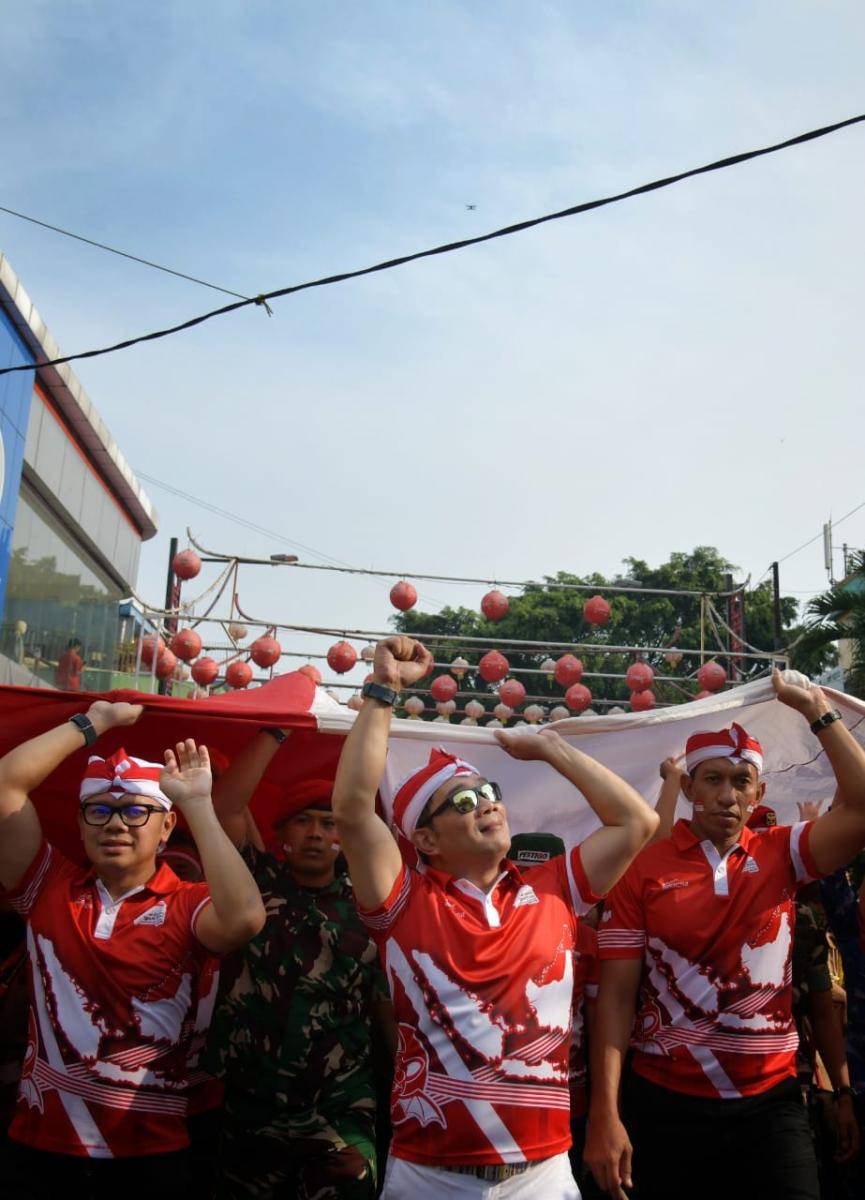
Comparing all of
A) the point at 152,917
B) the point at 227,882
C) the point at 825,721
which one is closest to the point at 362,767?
the point at 227,882

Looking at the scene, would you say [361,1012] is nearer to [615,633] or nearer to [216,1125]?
[216,1125]

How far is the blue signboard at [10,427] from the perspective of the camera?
1369 centimetres

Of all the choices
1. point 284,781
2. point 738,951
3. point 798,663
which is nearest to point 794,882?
point 738,951

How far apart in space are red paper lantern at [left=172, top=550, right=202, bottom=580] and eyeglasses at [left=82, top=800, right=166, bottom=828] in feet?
38.2

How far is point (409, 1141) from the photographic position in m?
2.90

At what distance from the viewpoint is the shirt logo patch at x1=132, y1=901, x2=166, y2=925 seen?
129 inches

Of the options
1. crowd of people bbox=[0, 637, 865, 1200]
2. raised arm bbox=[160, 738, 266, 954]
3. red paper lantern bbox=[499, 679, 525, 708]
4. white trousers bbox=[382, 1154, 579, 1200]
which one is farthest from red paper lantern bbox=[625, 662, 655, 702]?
white trousers bbox=[382, 1154, 579, 1200]

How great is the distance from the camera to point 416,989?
2980 mm

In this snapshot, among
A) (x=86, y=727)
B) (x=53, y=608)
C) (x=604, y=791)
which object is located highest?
(x=53, y=608)

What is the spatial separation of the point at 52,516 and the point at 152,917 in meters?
14.9

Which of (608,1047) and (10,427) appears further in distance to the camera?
(10,427)

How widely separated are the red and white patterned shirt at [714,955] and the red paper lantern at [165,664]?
12.4 metres

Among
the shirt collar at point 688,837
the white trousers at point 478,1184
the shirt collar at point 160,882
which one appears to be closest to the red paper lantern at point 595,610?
the shirt collar at point 688,837

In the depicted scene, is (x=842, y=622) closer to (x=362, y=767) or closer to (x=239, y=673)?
(x=239, y=673)
